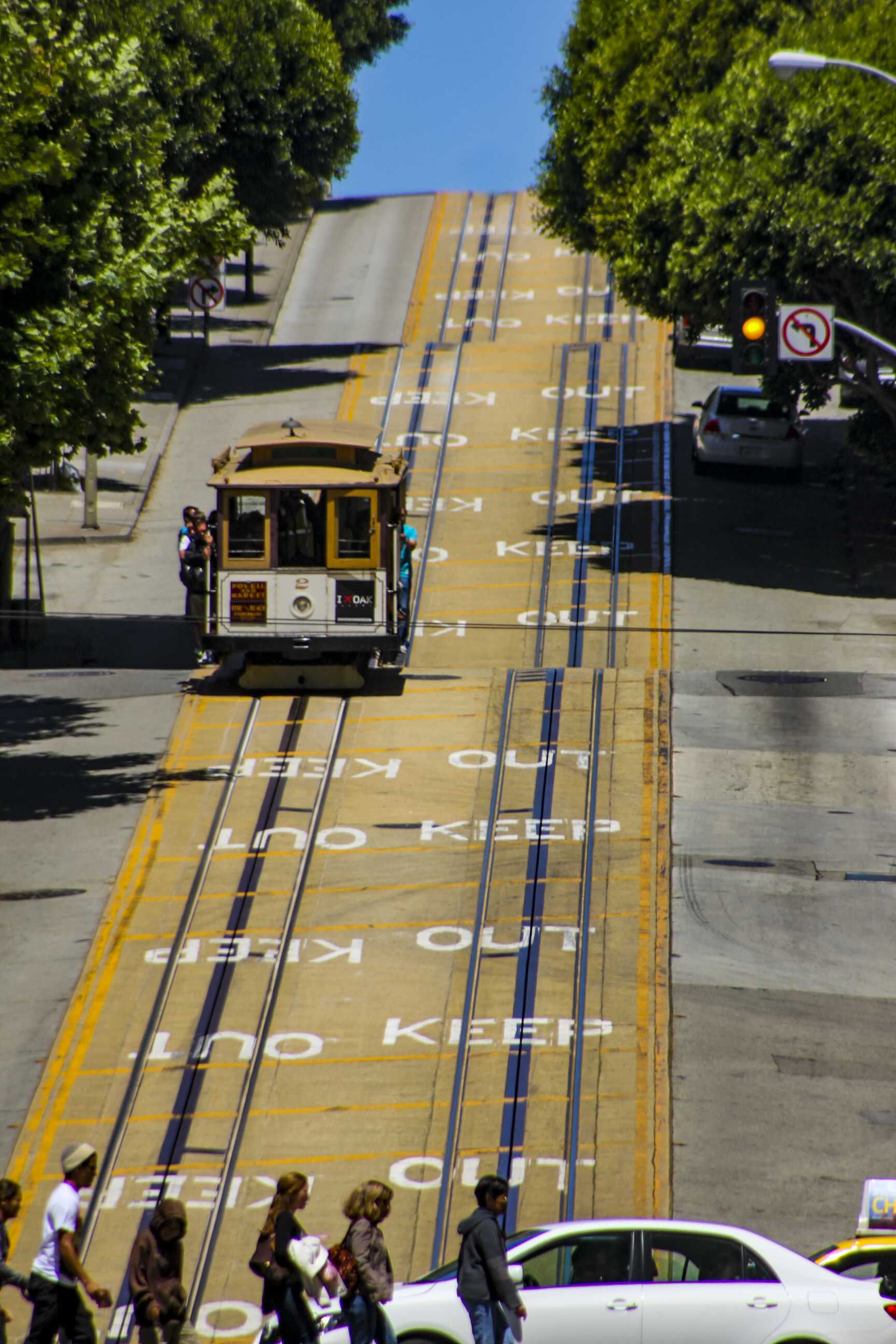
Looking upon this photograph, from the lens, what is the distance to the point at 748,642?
2852 cm

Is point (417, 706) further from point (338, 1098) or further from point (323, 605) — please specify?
point (338, 1098)

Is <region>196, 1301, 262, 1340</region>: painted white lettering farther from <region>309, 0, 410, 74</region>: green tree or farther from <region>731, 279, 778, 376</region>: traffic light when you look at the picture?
<region>309, 0, 410, 74</region>: green tree

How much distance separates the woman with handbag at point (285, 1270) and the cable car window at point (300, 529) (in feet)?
51.8

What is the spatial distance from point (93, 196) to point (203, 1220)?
13.6 meters

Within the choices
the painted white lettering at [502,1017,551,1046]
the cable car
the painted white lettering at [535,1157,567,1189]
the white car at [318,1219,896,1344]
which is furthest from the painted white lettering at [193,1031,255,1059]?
the cable car

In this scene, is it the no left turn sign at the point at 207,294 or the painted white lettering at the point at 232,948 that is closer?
the painted white lettering at the point at 232,948

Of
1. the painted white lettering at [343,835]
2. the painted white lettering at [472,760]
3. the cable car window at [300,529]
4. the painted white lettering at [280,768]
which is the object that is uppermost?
the cable car window at [300,529]

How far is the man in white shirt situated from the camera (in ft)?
34.1

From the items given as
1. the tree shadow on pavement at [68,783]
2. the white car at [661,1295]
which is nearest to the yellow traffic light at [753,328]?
the tree shadow on pavement at [68,783]

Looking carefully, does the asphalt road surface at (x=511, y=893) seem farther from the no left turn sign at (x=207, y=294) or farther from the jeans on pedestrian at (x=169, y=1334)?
the no left turn sign at (x=207, y=294)

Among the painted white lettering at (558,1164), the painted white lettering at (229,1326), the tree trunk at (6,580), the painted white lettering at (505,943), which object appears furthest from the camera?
the tree trunk at (6,580)

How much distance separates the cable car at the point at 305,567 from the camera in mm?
25516

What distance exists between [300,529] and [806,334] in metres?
8.60

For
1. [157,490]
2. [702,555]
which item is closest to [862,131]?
[702,555]
